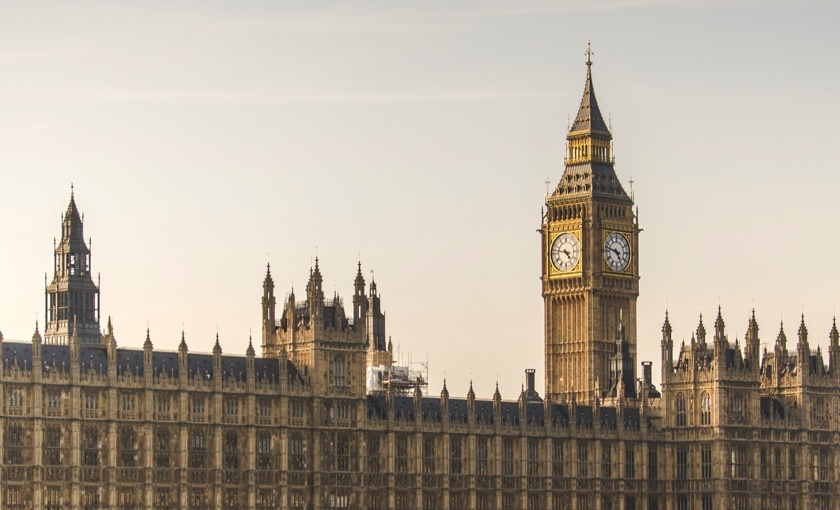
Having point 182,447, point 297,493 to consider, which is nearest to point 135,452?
point 182,447

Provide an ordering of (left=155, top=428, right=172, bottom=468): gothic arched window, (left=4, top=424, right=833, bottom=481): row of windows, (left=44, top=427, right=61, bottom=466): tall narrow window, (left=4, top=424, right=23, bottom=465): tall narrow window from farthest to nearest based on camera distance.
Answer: (left=155, top=428, right=172, bottom=468): gothic arched window, (left=4, top=424, right=833, bottom=481): row of windows, (left=44, top=427, right=61, bottom=466): tall narrow window, (left=4, top=424, right=23, bottom=465): tall narrow window

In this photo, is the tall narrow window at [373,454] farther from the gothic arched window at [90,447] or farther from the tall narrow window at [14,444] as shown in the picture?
the tall narrow window at [14,444]

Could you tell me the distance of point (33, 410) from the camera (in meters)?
170

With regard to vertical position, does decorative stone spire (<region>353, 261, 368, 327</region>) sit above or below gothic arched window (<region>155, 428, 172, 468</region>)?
above

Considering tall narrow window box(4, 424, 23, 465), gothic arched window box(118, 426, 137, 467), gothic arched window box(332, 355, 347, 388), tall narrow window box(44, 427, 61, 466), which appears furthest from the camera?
gothic arched window box(332, 355, 347, 388)

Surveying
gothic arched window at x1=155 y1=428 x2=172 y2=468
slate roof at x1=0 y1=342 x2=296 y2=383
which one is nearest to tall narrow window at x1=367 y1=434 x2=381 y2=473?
slate roof at x1=0 y1=342 x2=296 y2=383

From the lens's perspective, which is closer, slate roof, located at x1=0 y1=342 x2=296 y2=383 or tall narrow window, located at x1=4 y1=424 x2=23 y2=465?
tall narrow window, located at x1=4 y1=424 x2=23 y2=465

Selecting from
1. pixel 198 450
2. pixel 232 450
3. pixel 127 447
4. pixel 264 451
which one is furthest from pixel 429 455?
pixel 127 447

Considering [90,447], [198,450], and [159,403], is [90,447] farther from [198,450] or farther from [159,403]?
[198,450]

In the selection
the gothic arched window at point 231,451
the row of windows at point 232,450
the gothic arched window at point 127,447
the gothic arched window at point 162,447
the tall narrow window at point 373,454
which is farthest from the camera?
the tall narrow window at point 373,454

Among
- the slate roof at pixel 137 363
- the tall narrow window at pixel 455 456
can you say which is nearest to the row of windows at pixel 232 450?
the tall narrow window at pixel 455 456

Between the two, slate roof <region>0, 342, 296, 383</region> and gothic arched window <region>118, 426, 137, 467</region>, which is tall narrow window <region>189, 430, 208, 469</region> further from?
gothic arched window <region>118, 426, 137, 467</region>

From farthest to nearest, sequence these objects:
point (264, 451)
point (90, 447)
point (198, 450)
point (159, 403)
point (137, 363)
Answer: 1. point (264, 451)
2. point (198, 450)
3. point (159, 403)
4. point (137, 363)
5. point (90, 447)

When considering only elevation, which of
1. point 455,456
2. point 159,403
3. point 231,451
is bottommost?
point 231,451
